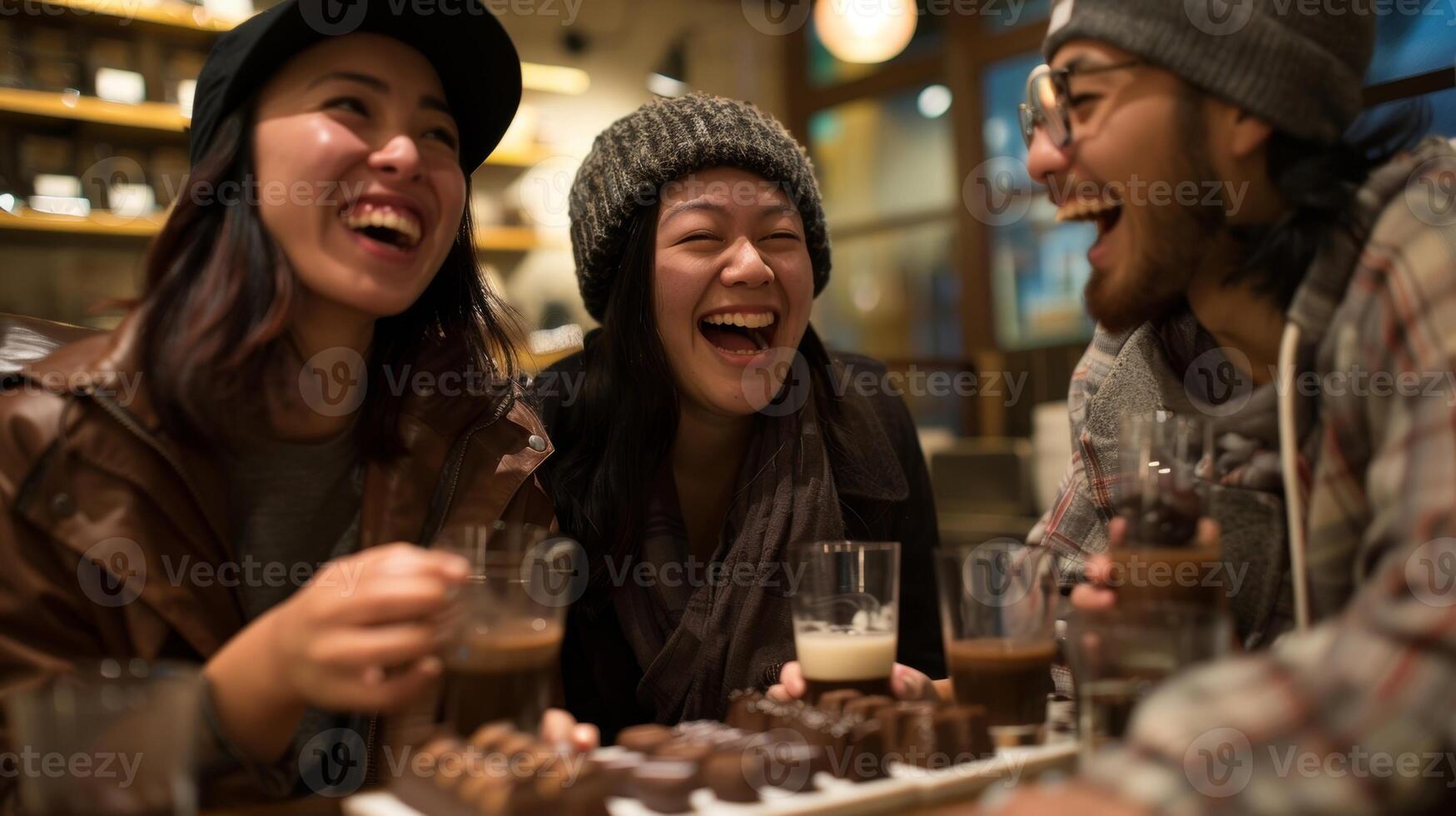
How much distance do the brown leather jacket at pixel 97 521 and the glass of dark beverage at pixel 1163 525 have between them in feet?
3.25

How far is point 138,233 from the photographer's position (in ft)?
15.6

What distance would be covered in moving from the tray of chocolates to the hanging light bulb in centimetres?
490

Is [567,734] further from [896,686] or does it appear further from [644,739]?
[896,686]

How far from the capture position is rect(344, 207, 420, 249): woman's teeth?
146cm

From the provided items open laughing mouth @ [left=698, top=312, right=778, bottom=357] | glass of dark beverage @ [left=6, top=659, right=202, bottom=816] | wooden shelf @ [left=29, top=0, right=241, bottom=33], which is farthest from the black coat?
wooden shelf @ [left=29, top=0, right=241, bottom=33]

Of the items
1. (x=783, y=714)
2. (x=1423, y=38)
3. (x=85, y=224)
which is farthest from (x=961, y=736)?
(x=85, y=224)

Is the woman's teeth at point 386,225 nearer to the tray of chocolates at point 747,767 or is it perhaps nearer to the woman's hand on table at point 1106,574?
the tray of chocolates at point 747,767

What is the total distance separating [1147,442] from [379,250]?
99cm

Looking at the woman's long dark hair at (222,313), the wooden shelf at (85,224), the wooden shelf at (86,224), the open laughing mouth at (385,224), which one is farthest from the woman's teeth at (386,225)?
the wooden shelf at (85,224)

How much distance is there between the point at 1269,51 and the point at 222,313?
129 centimetres

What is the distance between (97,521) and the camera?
1.29m

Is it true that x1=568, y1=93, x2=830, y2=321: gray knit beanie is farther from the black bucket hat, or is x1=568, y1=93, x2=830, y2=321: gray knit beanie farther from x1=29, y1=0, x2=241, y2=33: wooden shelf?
x1=29, y1=0, x2=241, y2=33: wooden shelf

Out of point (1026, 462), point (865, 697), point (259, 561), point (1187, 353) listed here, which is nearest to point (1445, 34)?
point (1187, 353)

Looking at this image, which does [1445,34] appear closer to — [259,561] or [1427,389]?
[1427,389]
